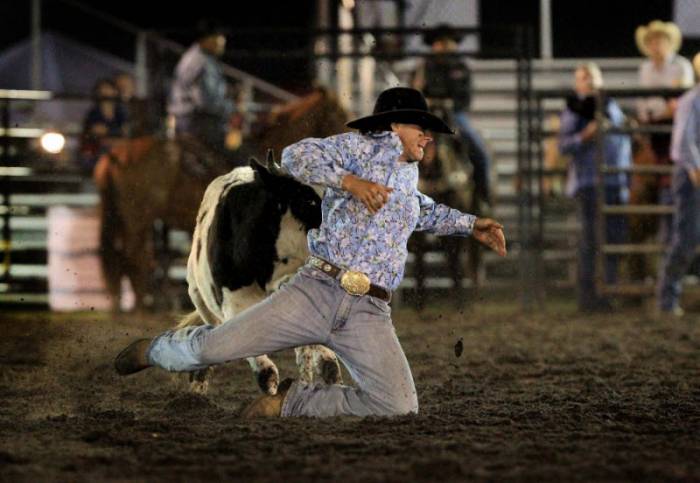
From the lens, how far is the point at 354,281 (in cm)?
431

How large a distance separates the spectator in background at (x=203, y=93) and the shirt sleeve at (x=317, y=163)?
6.21 m

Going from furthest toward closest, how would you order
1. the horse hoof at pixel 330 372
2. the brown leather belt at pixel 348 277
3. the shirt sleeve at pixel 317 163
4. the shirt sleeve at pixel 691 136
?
the shirt sleeve at pixel 691 136, the horse hoof at pixel 330 372, the brown leather belt at pixel 348 277, the shirt sleeve at pixel 317 163

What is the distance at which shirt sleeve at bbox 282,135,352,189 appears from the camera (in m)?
4.18

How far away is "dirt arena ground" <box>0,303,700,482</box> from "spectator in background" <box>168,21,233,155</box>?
2.86 m

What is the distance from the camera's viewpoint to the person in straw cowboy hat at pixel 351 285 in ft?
14.2

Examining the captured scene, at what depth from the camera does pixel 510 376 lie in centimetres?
630

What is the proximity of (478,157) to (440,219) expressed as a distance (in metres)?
6.09

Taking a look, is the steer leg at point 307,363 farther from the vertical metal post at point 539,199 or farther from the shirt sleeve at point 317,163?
the vertical metal post at point 539,199

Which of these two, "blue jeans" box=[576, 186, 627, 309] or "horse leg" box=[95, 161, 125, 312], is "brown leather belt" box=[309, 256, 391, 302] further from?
"blue jeans" box=[576, 186, 627, 309]

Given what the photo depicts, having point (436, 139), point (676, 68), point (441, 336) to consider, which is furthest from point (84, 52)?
point (441, 336)

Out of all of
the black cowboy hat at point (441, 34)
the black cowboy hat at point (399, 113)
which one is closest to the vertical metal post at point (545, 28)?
the black cowboy hat at point (441, 34)

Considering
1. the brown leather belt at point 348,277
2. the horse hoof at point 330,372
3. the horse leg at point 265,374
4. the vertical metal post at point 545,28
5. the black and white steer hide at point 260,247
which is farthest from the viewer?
the vertical metal post at point 545,28

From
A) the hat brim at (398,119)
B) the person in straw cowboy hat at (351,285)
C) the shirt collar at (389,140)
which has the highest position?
the hat brim at (398,119)

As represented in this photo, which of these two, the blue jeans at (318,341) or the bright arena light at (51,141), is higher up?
the bright arena light at (51,141)
